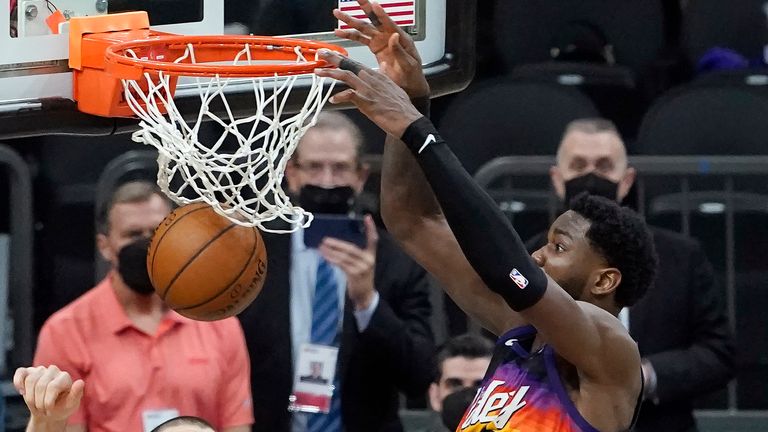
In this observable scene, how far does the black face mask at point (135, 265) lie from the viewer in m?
4.46

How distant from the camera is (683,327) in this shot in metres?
4.74

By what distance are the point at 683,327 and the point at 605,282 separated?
135 centimetres

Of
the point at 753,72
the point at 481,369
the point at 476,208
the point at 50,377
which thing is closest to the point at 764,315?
the point at 753,72

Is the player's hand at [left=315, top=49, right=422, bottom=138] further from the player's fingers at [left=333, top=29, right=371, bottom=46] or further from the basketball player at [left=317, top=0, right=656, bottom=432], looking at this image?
the player's fingers at [left=333, top=29, right=371, bottom=46]

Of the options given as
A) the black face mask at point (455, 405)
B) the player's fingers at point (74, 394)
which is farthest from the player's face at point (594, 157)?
the player's fingers at point (74, 394)

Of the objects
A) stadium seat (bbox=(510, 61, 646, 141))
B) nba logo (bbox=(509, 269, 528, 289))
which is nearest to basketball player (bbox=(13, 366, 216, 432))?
nba logo (bbox=(509, 269, 528, 289))

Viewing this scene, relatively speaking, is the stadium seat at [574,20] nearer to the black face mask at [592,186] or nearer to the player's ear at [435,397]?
the black face mask at [592,186]

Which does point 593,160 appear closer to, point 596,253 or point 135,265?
point 596,253

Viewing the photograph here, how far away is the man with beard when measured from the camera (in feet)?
14.3

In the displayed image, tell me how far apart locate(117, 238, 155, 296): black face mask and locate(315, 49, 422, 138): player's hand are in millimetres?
1522

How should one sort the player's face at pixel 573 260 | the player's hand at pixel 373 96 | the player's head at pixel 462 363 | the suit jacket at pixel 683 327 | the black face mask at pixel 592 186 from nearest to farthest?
the player's hand at pixel 373 96
the player's face at pixel 573 260
the player's head at pixel 462 363
the suit jacket at pixel 683 327
the black face mask at pixel 592 186

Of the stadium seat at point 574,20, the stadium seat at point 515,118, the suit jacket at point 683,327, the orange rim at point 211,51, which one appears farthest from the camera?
the stadium seat at point 574,20

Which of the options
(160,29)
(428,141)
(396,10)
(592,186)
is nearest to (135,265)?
(160,29)

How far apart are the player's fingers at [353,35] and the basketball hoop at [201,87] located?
0.23 feet
